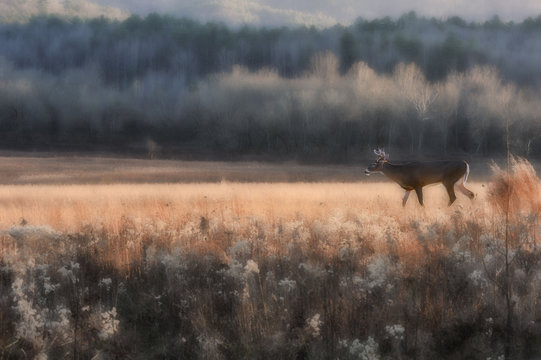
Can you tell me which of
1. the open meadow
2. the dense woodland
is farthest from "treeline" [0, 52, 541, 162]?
the open meadow

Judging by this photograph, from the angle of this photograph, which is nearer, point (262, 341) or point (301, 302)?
point (262, 341)

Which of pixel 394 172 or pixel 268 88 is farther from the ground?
pixel 268 88

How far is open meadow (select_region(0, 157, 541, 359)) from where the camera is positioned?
287 inches

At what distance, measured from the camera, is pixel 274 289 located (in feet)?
27.6

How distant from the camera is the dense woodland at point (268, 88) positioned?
6581 cm

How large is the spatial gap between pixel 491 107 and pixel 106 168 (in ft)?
138

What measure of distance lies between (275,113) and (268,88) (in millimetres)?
3197

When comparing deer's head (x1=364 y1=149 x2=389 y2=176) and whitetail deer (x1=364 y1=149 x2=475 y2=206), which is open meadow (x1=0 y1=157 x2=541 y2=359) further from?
deer's head (x1=364 y1=149 x2=389 y2=176)

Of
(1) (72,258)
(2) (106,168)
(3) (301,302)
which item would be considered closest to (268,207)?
(1) (72,258)

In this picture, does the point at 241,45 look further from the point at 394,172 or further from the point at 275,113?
the point at 394,172

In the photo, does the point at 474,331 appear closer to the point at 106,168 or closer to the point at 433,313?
the point at 433,313

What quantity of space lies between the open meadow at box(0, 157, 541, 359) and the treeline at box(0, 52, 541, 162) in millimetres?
52330

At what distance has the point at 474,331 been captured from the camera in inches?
297

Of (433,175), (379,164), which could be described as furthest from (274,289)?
(379,164)
